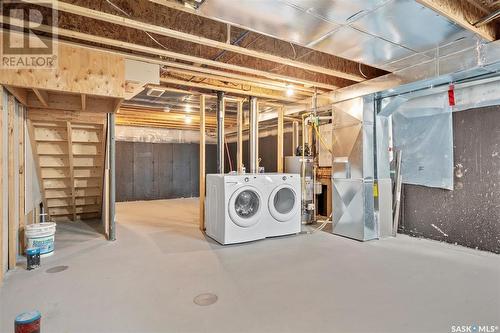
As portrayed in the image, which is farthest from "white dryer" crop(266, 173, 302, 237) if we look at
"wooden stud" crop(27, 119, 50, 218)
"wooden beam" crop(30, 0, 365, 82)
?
"wooden stud" crop(27, 119, 50, 218)

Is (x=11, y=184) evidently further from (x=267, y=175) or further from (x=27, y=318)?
(x=267, y=175)

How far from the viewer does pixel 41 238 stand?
10.3 ft

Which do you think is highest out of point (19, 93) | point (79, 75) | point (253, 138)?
point (79, 75)

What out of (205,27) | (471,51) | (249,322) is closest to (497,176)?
(471,51)

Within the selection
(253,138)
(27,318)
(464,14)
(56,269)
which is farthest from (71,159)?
(464,14)

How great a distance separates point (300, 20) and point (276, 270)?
7.66ft

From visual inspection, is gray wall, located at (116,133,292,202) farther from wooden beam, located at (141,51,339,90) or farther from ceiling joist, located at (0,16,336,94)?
ceiling joist, located at (0,16,336,94)

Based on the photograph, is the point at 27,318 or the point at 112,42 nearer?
the point at 27,318

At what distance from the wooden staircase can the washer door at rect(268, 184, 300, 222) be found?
2.83 meters

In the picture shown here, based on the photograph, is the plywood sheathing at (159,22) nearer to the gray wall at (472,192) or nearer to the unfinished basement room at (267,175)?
the unfinished basement room at (267,175)

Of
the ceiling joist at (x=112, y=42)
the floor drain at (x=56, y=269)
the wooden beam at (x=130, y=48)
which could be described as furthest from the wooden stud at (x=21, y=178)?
the ceiling joist at (x=112, y=42)

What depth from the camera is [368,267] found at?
2.82m

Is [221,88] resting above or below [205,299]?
above

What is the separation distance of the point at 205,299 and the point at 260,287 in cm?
50
